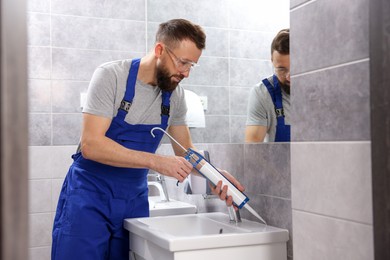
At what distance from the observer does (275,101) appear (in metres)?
1.93

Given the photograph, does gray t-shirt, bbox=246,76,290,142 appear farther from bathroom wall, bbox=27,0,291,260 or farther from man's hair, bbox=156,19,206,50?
bathroom wall, bbox=27,0,291,260

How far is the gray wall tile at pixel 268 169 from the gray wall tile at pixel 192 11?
115 cm

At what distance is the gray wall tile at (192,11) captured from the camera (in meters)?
2.98

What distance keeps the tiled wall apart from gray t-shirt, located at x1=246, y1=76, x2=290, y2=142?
360mm

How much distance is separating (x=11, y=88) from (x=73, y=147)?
2.71m

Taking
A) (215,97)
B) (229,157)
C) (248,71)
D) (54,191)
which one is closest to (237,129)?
(229,157)

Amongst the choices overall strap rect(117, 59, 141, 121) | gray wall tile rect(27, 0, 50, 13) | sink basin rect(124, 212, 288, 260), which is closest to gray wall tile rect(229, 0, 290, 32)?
overall strap rect(117, 59, 141, 121)

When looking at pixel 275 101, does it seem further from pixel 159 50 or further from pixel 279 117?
pixel 159 50

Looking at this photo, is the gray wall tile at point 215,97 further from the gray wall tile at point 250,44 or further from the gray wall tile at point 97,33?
the gray wall tile at point 97,33

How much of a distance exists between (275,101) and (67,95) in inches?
62.6

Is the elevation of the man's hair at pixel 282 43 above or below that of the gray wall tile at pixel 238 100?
above

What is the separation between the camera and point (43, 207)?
298 cm

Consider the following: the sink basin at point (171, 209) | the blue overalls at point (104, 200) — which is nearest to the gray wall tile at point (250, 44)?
the blue overalls at point (104, 200)

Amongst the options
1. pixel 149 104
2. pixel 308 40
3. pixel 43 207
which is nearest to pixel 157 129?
pixel 149 104
